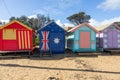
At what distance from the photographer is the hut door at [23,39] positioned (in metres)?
16.0

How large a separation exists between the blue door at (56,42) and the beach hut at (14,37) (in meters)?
2.13

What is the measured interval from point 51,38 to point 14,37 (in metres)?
3.34

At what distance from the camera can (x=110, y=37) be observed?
17.9m

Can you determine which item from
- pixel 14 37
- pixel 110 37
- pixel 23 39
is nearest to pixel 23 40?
pixel 23 39

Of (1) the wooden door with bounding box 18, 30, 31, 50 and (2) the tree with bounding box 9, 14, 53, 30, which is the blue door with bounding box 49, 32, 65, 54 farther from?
(2) the tree with bounding box 9, 14, 53, 30

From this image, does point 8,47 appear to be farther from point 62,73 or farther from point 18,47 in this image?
point 62,73

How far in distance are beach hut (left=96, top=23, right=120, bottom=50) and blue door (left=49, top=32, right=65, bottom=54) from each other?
4123mm

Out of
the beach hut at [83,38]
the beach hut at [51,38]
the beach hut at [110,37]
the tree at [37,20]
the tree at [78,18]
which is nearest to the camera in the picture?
the beach hut at [51,38]

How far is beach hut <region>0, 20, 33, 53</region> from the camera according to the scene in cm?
1576

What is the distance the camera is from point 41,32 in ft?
54.3

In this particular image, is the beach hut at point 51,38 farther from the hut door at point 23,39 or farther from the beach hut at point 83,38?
the beach hut at point 83,38

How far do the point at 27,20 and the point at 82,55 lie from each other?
42.6 meters

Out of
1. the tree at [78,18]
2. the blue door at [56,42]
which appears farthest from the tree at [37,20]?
the blue door at [56,42]

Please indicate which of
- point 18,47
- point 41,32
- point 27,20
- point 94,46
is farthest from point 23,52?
point 27,20
